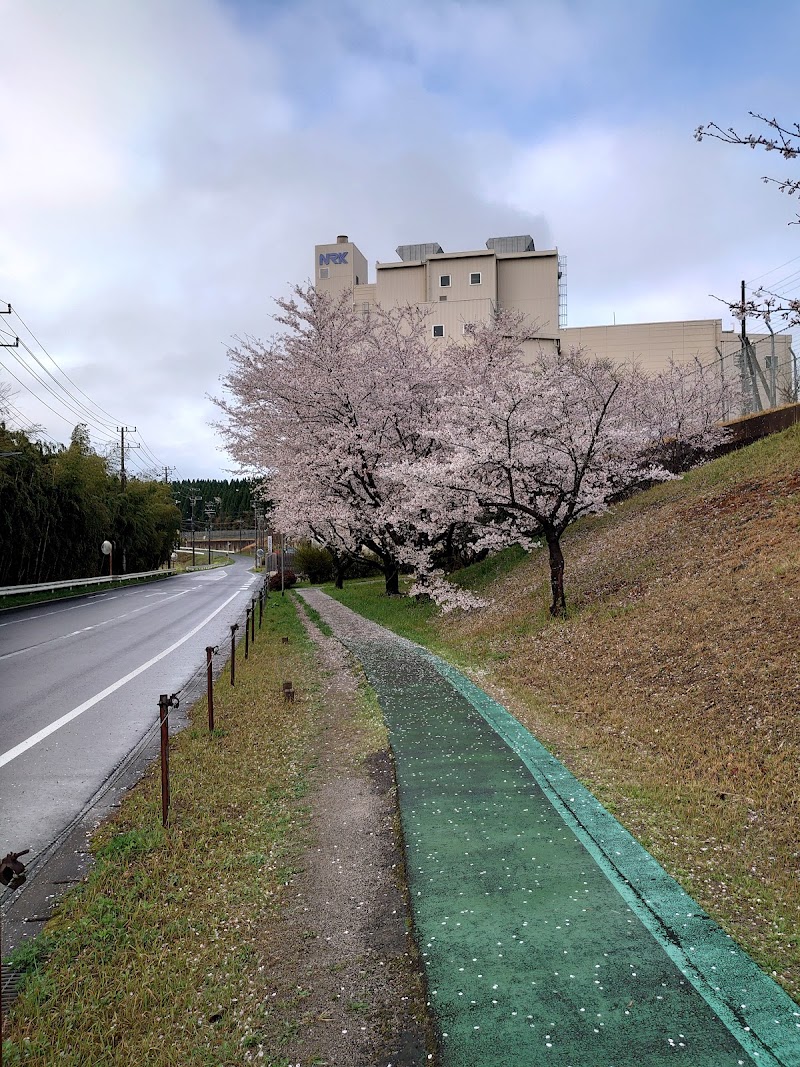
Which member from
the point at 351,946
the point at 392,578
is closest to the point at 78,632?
the point at 392,578

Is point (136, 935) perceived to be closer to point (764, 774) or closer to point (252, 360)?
point (764, 774)

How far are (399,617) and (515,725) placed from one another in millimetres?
12480

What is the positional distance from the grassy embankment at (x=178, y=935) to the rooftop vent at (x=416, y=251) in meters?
61.4

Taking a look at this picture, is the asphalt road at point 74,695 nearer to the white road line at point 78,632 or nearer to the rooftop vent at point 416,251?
the white road line at point 78,632

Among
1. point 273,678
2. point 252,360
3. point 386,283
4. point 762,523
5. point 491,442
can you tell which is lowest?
point 273,678

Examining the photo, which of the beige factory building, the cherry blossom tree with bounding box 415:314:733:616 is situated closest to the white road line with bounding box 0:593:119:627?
the cherry blossom tree with bounding box 415:314:733:616

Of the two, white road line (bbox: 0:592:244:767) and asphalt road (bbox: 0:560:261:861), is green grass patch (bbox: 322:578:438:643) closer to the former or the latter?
asphalt road (bbox: 0:560:261:861)

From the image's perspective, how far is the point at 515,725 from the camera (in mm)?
8906

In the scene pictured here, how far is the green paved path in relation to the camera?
3256 mm

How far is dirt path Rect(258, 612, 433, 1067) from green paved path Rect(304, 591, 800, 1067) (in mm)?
139

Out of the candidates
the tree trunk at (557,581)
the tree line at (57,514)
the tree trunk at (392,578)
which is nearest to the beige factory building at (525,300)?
the tree line at (57,514)

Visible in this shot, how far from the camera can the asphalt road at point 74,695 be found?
6.84m

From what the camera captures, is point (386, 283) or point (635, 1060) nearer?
point (635, 1060)

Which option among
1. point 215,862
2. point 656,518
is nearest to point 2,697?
point 215,862
